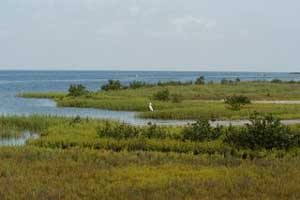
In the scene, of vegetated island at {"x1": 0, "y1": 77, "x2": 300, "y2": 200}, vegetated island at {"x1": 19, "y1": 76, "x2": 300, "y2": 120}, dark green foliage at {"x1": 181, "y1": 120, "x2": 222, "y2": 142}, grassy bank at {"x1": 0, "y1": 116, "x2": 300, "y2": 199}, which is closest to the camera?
grassy bank at {"x1": 0, "y1": 116, "x2": 300, "y2": 199}

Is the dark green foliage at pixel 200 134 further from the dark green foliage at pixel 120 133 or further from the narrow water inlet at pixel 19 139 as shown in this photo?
the narrow water inlet at pixel 19 139

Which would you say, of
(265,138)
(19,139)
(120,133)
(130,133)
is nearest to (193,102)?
(19,139)

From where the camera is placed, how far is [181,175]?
600 inches

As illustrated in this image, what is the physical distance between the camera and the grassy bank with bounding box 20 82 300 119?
128 feet

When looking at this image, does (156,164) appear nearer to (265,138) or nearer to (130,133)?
(265,138)

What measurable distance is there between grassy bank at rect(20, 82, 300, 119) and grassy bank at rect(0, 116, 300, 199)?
14660 millimetres

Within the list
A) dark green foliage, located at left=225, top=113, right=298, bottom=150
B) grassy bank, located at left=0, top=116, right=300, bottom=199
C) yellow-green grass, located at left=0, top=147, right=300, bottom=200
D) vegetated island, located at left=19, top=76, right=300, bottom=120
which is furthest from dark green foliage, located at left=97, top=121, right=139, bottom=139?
vegetated island, located at left=19, top=76, right=300, bottom=120

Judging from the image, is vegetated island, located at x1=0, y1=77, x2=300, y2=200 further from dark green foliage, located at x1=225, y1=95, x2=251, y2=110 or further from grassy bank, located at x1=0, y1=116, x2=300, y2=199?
dark green foliage, located at x1=225, y1=95, x2=251, y2=110

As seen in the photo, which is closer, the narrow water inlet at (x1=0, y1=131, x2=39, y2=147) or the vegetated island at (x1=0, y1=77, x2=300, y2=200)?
the vegetated island at (x1=0, y1=77, x2=300, y2=200)

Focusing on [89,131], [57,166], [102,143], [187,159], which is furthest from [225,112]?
[57,166]

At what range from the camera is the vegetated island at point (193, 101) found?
3925 centimetres

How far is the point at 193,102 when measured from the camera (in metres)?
49.6

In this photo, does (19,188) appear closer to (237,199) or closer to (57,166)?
(57,166)

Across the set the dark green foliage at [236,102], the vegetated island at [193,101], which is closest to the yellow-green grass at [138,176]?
the vegetated island at [193,101]
